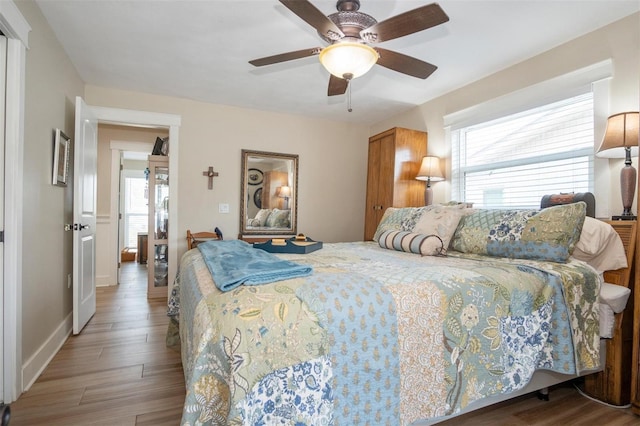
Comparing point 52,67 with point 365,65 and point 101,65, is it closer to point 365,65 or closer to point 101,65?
point 101,65

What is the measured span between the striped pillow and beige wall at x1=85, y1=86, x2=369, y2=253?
2109mm

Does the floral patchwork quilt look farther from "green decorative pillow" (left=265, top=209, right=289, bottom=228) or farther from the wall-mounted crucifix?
"green decorative pillow" (left=265, top=209, right=289, bottom=228)

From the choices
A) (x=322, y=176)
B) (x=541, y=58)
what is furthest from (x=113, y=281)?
(x=541, y=58)

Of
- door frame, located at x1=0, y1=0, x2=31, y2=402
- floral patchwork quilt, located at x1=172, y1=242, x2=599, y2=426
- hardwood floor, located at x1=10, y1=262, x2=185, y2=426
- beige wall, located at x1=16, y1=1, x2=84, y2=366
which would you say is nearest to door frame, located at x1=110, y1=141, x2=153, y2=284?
hardwood floor, located at x1=10, y1=262, x2=185, y2=426

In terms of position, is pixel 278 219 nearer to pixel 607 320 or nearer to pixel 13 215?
pixel 13 215

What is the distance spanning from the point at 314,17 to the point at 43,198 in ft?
7.18

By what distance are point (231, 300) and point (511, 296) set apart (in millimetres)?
1237

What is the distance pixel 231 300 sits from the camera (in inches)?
42.3

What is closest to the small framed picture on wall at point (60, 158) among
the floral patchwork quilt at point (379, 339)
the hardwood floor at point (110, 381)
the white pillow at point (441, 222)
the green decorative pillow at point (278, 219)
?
the hardwood floor at point (110, 381)

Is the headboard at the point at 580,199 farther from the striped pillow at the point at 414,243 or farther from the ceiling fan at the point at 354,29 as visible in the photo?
the ceiling fan at the point at 354,29

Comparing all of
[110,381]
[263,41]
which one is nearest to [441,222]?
[263,41]

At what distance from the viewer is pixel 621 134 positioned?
1.94 meters

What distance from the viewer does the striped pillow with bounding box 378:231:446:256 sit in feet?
7.07

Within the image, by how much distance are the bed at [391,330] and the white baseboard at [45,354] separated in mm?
1228
